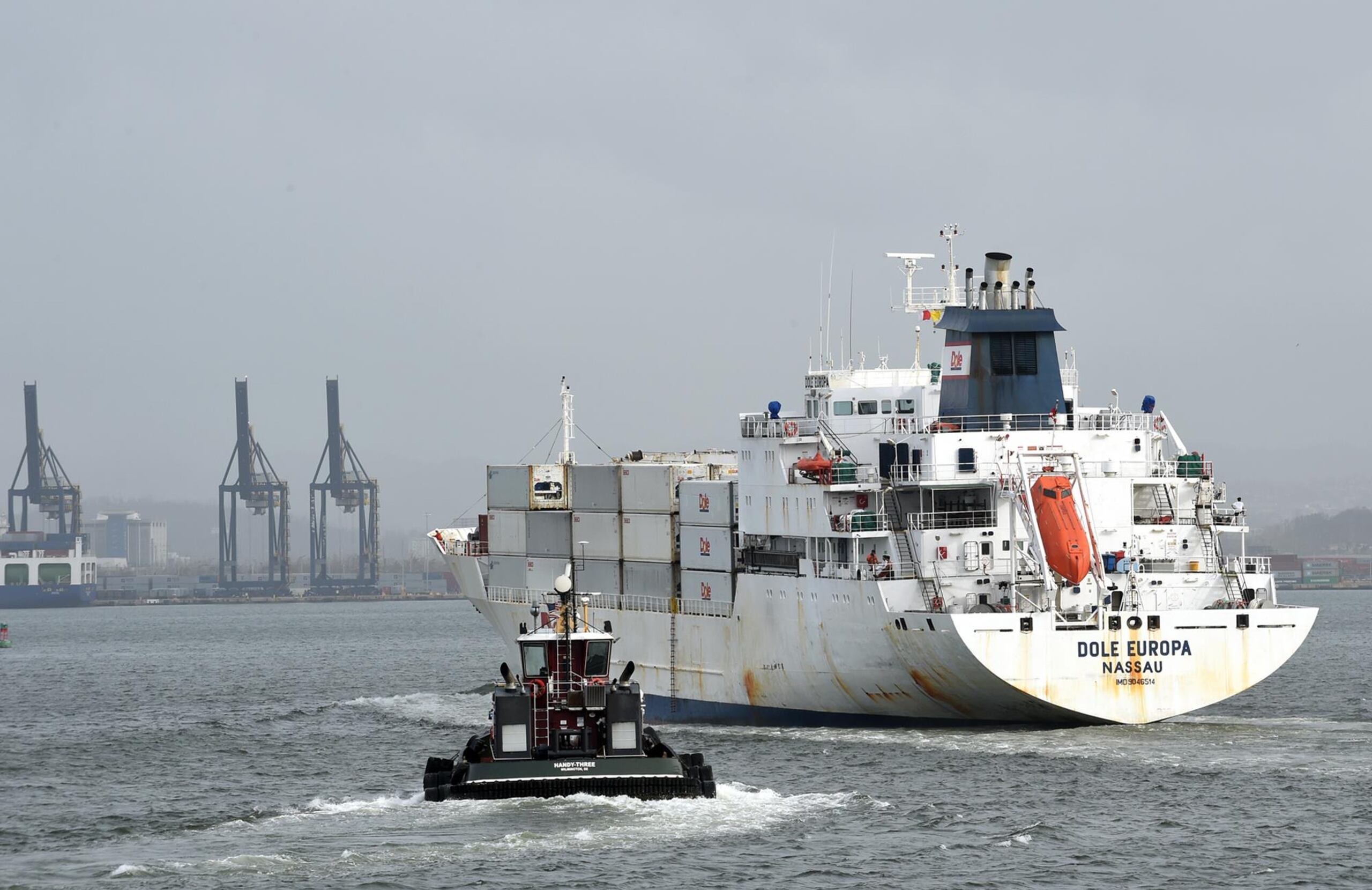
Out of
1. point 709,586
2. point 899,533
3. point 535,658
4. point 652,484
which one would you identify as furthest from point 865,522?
point 535,658

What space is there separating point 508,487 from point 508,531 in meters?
1.48

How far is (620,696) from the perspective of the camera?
105 ft

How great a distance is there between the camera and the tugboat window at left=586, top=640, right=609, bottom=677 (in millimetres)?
32969

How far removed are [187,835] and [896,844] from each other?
1192cm

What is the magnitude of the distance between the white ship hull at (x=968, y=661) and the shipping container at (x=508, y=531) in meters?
12.3

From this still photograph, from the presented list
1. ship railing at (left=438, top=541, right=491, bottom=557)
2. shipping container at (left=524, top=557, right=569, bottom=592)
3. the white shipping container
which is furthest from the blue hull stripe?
ship railing at (left=438, top=541, right=491, bottom=557)

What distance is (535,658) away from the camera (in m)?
32.9

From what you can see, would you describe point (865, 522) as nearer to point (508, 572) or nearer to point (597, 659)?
point (597, 659)

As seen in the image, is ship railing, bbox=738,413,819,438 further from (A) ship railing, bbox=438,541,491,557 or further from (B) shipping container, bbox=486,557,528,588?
(A) ship railing, bbox=438,541,491,557

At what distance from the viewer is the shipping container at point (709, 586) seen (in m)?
52.2

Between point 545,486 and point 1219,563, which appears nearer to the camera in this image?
point 1219,563

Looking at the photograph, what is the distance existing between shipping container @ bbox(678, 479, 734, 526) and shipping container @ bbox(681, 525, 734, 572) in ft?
0.64

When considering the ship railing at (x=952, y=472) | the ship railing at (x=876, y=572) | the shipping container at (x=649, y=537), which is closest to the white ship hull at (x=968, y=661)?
the ship railing at (x=876, y=572)

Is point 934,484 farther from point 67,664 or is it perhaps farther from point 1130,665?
point 67,664
